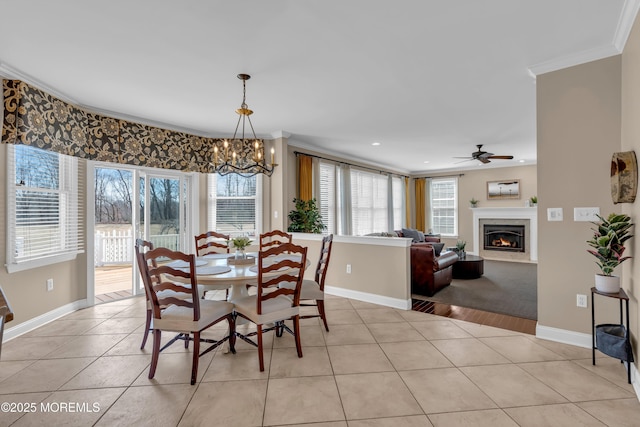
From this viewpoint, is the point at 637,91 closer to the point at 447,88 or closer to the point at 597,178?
the point at 597,178

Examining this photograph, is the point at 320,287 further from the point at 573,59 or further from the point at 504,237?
the point at 504,237

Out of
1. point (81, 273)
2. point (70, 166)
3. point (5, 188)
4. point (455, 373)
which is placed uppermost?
point (70, 166)

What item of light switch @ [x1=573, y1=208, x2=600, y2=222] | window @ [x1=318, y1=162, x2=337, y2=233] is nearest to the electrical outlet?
light switch @ [x1=573, y1=208, x2=600, y2=222]

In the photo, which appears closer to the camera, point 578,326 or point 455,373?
point 455,373

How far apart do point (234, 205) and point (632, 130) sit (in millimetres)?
4897

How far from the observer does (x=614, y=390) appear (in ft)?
7.12

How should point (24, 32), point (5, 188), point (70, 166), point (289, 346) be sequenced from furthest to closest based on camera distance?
point (70, 166) → point (5, 188) → point (289, 346) → point (24, 32)

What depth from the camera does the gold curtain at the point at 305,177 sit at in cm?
583

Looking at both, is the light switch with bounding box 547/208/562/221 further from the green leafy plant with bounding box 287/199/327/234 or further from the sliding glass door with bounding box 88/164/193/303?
the sliding glass door with bounding box 88/164/193/303

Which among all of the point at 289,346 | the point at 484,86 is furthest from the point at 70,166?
the point at 484,86

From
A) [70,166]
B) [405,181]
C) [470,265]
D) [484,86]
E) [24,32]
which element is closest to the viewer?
[24,32]

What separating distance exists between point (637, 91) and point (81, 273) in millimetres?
5901

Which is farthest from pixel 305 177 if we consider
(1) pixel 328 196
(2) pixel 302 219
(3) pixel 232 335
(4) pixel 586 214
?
(4) pixel 586 214

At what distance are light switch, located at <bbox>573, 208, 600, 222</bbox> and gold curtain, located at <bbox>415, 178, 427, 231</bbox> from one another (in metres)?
7.08
